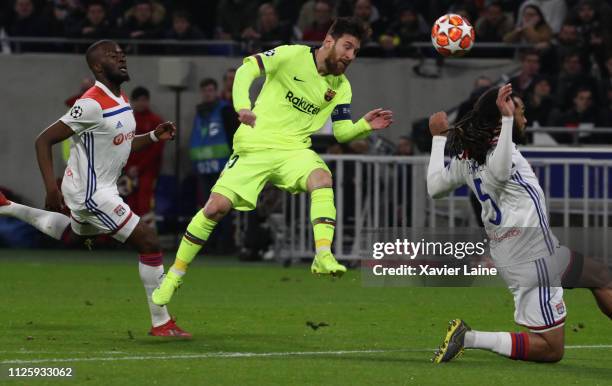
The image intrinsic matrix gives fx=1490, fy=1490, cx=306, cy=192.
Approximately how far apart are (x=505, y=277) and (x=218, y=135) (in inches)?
439

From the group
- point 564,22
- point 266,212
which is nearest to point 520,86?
point 564,22

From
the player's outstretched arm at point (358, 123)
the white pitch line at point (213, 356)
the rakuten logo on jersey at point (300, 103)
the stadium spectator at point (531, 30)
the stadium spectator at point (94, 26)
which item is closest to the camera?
the white pitch line at point (213, 356)

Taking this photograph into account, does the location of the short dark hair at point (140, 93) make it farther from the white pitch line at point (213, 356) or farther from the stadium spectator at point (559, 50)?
the white pitch line at point (213, 356)

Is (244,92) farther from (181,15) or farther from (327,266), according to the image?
(181,15)

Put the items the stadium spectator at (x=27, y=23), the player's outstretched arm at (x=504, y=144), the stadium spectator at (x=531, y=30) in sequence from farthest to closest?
the stadium spectator at (x=27, y=23), the stadium spectator at (x=531, y=30), the player's outstretched arm at (x=504, y=144)

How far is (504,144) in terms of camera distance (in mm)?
8750

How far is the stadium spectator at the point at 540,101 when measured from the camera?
1922cm

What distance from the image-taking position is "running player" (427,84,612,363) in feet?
29.7

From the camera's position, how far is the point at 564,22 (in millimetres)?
20594

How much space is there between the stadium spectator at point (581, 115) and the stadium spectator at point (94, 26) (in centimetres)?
661

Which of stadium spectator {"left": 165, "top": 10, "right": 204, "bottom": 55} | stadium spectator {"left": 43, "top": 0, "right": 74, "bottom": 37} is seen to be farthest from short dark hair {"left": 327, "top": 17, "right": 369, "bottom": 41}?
stadium spectator {"left": 43, "top": 0, "right": 74, "bottom": 37}

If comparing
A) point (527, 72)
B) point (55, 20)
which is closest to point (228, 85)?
point (55, 20)

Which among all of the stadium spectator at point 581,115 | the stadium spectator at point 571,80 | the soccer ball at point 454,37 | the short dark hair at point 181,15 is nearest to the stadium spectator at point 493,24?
the stadium spectator at point 571,80

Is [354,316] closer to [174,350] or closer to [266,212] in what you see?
[174,350]
